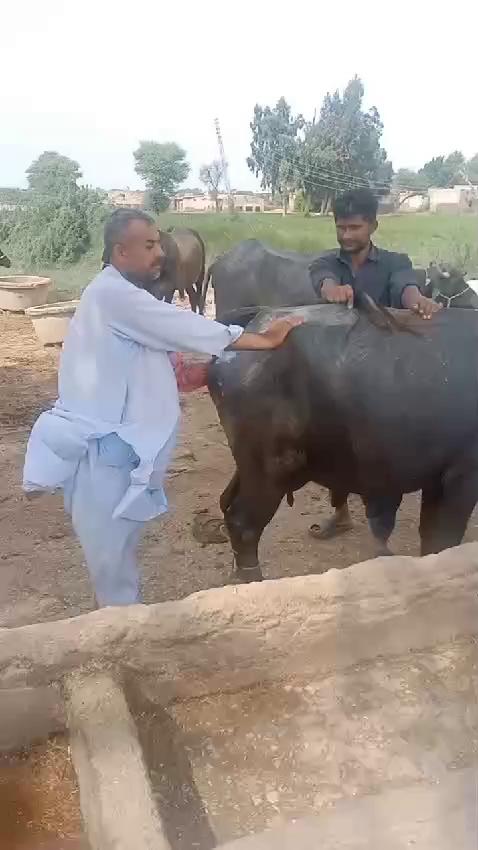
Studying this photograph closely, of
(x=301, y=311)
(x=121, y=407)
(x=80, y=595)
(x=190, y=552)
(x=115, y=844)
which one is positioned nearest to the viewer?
(x=115, y=844)

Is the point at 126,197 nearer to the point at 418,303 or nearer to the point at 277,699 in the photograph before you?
the point at 418,303

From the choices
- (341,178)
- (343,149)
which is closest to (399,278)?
(341,178)

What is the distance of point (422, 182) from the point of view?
9.26 meters

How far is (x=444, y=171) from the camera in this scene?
29.9 feet

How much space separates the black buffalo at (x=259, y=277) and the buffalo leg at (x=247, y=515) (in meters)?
2.61

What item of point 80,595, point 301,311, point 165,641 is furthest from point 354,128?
point 165,641

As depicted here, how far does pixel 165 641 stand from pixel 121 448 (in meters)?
0.60

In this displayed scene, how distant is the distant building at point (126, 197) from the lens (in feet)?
45.5

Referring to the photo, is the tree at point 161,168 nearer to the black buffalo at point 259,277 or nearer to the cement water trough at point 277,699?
the black buffalo at point 259,277

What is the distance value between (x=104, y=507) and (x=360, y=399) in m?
1.08

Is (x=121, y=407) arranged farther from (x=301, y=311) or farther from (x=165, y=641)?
(x=301, y=311)

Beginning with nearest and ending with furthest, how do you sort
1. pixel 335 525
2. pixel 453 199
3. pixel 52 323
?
pixel 335 525
pixel 52 323
pixel 453 199

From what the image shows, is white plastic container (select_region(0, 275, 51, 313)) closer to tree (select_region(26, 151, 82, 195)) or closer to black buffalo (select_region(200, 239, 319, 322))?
black buffalo (select_region(200, 239, 319, 322))

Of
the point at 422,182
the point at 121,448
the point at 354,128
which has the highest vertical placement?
the point at 354,128
